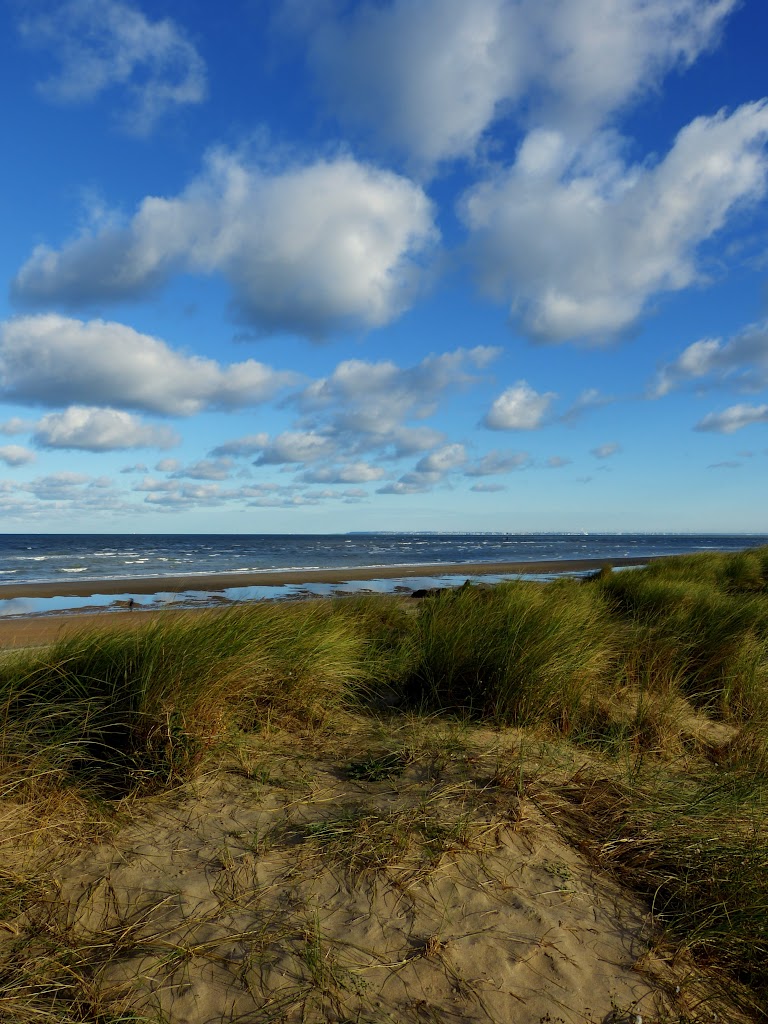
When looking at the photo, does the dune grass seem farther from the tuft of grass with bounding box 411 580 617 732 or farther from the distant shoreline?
the distant shoreline

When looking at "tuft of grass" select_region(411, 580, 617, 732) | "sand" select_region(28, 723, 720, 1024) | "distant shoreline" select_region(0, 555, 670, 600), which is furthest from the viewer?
"distant shoreline" select_region(0, 555, 670, 600)

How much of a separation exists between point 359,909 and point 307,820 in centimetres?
70

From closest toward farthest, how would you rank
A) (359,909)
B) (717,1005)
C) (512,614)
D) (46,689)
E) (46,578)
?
(717,1005), (359,909), (46,689), (512,614), (46,578)

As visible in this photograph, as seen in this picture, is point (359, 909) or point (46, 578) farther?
point (46, 578)

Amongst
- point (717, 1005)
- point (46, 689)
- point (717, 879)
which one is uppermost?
point (46, 689)

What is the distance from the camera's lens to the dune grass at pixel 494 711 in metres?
3.00

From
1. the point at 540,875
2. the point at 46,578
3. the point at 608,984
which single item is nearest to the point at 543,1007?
the point at 608,984

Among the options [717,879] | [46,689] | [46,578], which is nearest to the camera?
[717,879]

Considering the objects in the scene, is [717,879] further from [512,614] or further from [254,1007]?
[512,614]

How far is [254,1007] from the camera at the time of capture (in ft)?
7.28

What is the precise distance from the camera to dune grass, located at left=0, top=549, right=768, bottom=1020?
3002 mm

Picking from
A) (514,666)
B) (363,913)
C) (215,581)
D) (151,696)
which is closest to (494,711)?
(514,666)

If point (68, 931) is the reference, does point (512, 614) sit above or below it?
above

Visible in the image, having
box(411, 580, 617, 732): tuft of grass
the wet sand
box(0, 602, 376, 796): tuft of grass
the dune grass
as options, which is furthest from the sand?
the wet sand
